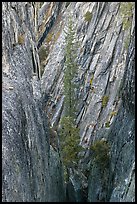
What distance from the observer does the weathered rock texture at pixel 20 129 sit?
20.3m

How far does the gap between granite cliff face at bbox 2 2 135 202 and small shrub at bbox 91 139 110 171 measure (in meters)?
0.40

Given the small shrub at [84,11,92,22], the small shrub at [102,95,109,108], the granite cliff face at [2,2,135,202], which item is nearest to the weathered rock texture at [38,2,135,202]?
the small shrub at [102,95,109,108]

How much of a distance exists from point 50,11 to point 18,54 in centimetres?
3910

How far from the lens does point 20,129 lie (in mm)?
23172

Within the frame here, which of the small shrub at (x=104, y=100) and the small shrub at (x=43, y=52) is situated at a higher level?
the small shrub at (x=43, y=52)

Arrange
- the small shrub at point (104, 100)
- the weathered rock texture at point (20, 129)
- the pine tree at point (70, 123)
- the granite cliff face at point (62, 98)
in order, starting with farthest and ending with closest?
the small shrub at point (104, 100) → the pine tree at point (70, 123) → the granite cliff face at point (62, 98) → the weathered rock texture at point (20, 129)

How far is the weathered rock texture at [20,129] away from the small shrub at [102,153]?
233 inches

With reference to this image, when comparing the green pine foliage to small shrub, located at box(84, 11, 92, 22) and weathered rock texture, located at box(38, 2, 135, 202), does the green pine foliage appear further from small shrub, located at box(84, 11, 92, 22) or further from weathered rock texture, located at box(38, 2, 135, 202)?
small shrub, located at box(84, 11, 92, 22)

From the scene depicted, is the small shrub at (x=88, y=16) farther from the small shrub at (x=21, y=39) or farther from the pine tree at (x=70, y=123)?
the small shrub at (x=21, y=39)

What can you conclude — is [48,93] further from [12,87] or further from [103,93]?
[12,87]

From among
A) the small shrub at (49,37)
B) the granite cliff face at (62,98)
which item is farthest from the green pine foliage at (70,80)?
the small shrub at (49,37)

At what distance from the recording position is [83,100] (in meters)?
48.6

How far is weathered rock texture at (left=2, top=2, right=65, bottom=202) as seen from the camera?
20.3 meters

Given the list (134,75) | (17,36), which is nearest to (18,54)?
(17,36)
